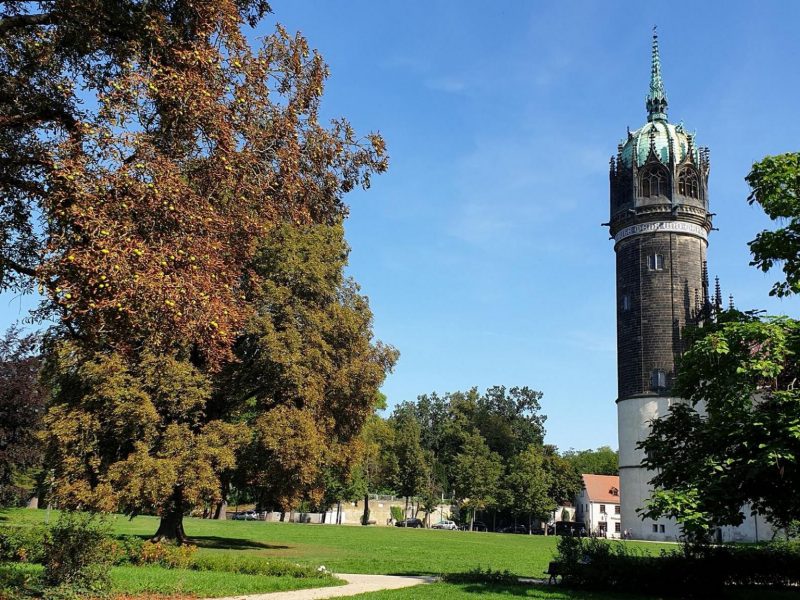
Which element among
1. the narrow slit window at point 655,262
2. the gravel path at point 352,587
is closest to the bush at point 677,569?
the gravel path at point 352,587

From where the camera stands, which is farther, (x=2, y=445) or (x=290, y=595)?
(x=2, y=445)

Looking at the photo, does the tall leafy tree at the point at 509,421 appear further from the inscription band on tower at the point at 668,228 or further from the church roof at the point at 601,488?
the inscription band on tower at the point at 668,228

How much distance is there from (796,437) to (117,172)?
1092 centimetres

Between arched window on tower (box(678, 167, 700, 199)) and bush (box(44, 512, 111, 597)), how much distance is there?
5657 cm

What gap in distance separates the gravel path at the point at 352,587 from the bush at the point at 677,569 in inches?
144

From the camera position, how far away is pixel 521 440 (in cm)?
9738

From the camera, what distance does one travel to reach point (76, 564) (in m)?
12.0

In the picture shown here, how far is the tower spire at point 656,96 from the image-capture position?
65938 mm

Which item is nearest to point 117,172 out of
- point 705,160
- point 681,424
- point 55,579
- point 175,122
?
point 175,122

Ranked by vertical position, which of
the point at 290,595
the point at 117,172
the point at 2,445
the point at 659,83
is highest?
the point at 659,83

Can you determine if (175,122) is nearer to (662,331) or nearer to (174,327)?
(174,327)

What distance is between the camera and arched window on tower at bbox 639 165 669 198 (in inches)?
2367

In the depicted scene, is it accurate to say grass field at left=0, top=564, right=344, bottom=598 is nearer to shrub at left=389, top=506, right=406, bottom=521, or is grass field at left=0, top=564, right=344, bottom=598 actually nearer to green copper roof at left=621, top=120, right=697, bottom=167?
green copper roof at left=621, top=120, right=697, bottom=167

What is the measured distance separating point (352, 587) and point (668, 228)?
49.4 metres
